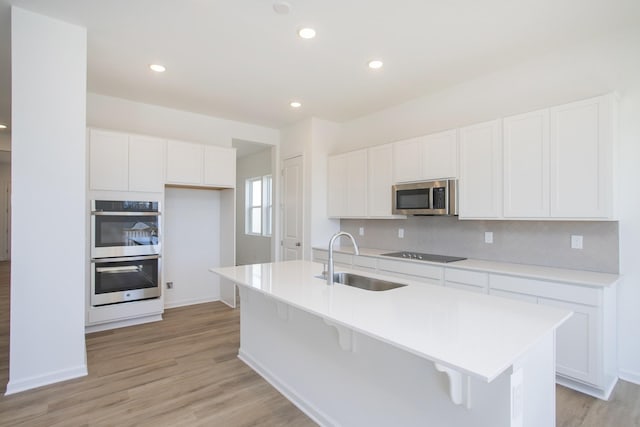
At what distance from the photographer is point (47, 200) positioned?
246cm

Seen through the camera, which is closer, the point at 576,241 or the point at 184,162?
the point at 576,241

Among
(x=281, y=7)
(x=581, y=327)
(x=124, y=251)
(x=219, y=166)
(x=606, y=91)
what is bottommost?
(x=581, y=327)

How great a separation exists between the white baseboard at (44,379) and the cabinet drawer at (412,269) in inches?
117

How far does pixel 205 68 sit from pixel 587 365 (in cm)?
407

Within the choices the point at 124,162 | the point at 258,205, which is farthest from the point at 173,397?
the point at 258,205

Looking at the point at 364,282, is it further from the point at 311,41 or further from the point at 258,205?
the point at 258,205

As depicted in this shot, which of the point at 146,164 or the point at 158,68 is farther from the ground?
the point at 158,68

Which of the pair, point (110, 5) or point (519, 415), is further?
point (110, 5)

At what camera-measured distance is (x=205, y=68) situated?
10.8 feet

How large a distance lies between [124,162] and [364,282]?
9.92ft

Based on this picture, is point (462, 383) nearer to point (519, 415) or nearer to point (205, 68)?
point (519, 415)

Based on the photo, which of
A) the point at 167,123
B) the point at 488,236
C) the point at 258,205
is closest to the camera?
the point at 488,236

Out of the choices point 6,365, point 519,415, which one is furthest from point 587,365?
point 6,365

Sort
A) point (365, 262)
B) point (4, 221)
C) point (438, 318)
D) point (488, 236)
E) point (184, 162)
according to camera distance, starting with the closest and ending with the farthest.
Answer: point (438, 318), point (488, 236), point (365, 262), point (184, 162), point (4, 221)
